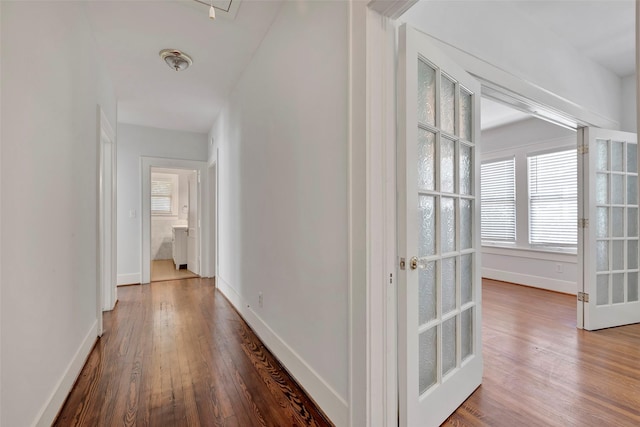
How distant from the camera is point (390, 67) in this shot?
4.29 feet

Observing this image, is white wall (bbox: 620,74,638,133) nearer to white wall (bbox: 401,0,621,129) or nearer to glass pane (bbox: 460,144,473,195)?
white wall (bbox: 401,0,621,129)

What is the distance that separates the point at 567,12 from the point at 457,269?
2.36 meters

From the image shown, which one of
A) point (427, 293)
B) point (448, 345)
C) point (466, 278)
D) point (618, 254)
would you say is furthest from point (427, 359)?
point (618, 254)

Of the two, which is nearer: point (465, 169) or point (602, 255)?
point (465, 169)

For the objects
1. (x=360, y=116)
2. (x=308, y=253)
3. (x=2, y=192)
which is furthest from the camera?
(x=308, y=253)

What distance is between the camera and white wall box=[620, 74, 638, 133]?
3.13 metres

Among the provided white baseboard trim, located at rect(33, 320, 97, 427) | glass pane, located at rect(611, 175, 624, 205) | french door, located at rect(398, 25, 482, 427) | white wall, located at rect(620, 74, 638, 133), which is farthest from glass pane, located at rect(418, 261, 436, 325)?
white wall, located at rect(620, 74, 638, 133)

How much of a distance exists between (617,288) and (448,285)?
2740 millimetres

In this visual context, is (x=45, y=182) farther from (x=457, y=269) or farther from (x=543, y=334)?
(x=543, y=334)

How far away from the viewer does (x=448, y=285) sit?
5.23ft

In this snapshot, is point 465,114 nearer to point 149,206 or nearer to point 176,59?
point 176,59

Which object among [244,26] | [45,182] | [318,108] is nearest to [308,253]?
[318,108]

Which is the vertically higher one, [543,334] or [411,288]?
[411,288]

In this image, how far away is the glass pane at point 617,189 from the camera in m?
2.94
